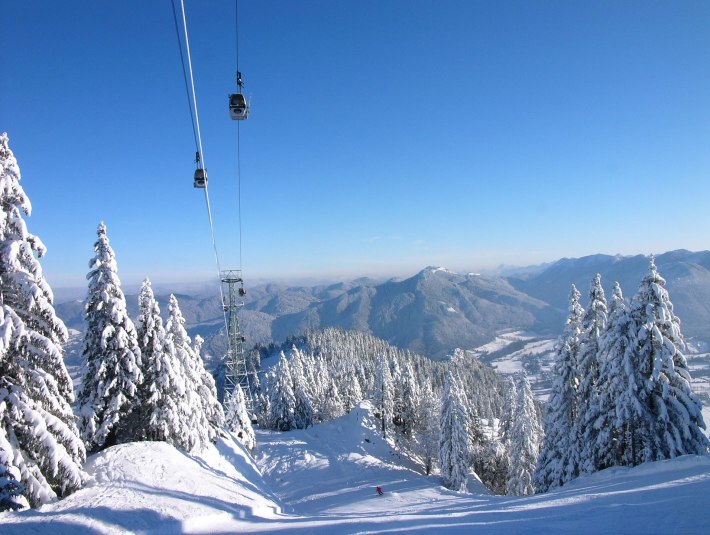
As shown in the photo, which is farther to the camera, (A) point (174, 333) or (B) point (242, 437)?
(B) point (242, 437)

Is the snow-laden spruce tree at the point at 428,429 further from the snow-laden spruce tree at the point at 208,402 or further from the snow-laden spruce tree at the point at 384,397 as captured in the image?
the snow-laden spruce tree at the point at 208,402

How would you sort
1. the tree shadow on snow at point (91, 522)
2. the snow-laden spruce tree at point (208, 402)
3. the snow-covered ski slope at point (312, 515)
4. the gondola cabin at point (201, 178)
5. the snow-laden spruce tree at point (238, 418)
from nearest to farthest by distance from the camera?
the snow-covered ski slope at point (312, 515), the tree shadow on snow at point (91, 522), the gondola cabin at point (201, 178), the snow-laden spruce tree at point (208, 402), the snow-laden spruce tree at point (238, 418)

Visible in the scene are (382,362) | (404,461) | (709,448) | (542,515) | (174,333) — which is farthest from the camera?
(382,362)

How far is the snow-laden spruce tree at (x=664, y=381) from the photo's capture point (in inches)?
701

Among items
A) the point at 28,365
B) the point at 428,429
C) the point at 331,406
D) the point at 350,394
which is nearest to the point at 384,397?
the point at 428,429

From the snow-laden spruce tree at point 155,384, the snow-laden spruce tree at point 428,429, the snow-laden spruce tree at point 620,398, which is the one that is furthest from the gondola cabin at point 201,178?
the snow-laden spruce tree at point 428,429

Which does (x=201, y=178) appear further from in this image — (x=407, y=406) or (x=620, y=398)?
(x=407, y=406)

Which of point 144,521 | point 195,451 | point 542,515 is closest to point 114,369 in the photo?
point 195,451

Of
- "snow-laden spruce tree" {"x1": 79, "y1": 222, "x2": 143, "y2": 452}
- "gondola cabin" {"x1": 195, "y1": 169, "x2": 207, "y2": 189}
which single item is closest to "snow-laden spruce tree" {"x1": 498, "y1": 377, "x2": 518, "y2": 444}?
"snow-laden spruce tree" {"x1": 79, "y1": 222, "x2": 143, "y2": 452}

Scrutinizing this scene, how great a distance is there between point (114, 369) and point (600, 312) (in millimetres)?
27625

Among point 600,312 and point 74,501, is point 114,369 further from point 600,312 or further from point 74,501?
point 600,312

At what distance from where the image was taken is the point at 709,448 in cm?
1820

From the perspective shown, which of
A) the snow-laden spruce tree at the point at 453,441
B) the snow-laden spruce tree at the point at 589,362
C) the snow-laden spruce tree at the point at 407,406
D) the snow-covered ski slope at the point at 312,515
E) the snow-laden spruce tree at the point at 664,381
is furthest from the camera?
the snow-laden spruce tree at the point at 407,406

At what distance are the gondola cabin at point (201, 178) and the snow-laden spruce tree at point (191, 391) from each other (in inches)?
472
